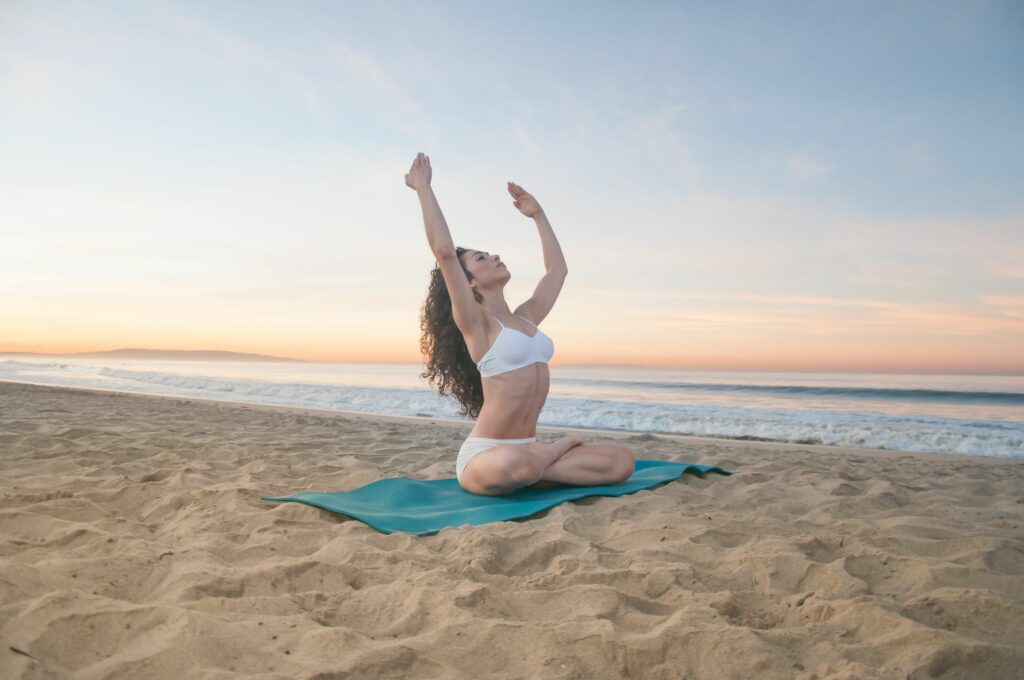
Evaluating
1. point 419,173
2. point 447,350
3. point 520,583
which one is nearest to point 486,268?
point 419,173

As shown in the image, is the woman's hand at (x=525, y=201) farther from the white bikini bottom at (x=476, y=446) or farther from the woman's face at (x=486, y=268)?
the white bikini bottom at (x=476, y=446)

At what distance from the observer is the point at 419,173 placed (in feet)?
12.0

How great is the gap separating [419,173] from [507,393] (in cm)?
135

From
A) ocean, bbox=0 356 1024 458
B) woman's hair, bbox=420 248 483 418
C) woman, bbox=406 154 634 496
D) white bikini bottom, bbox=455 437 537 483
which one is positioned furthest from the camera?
ocean, bbox=0 356 1024 458

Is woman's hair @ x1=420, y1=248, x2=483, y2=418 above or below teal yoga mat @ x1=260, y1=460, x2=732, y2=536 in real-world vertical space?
above

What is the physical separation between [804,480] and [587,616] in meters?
2.84

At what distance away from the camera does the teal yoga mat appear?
10.8 ft

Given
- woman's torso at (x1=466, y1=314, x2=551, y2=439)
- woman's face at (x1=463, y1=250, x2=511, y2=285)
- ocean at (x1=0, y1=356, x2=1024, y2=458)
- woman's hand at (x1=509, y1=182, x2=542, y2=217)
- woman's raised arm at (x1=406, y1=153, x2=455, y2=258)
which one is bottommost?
ocean at (x1=0, y1=356, x2=1024, y2=458)

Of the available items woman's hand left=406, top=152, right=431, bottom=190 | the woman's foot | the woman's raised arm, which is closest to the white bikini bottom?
the woman's foot

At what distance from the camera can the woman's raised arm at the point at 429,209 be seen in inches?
138

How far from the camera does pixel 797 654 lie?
5.86 feet

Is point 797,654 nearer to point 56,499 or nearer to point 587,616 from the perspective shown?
point 587,616

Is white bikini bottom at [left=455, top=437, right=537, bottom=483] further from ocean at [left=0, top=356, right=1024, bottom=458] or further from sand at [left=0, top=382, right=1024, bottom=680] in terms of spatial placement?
ocean at [left=0, top=356, right=1024, bottom=458]

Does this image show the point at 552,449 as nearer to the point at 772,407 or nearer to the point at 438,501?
the point at 438,501
